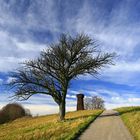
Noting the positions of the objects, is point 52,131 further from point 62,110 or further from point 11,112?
point 11,112

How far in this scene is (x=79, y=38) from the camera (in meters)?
37.5

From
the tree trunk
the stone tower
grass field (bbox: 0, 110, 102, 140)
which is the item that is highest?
the stone tower

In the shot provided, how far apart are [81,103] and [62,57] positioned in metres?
23.1

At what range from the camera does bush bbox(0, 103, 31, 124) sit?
236ft

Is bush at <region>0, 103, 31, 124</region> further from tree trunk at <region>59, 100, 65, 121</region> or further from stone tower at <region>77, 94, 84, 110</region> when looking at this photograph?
tree trunk at <region>59, 100, 65, 121</region>

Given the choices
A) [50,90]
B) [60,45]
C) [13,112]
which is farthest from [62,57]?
[13,112]

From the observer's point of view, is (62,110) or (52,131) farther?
(62,110)

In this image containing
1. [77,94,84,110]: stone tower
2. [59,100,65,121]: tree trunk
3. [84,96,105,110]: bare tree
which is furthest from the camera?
[84,96,105,110]: bare tree

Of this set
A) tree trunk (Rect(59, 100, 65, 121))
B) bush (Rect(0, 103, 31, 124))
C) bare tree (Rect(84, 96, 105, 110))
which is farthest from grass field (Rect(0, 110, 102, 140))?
bare tree (Rect(84, 96, 105, 110))

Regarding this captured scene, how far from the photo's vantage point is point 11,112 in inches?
2921

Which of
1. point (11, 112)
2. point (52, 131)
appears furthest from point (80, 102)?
point (52, 131)

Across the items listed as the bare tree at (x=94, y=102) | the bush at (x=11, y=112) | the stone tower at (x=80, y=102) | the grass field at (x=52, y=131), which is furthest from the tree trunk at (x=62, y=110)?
the bare tree at (x=94, y=102)

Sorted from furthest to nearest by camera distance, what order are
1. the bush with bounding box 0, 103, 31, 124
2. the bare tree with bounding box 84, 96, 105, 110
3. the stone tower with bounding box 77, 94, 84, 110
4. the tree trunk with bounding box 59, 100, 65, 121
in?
1. the bare tree with bounding box 84, 96, 105, 110
2. the bush with bounding box 0, 103, 31, 124
3. the stone tower with bounding box 77, 94, 84, 110
4. the tree trunk with bounding box 59, 100, 65, 121

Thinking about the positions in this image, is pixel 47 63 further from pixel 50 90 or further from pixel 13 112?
pixel 13 112
